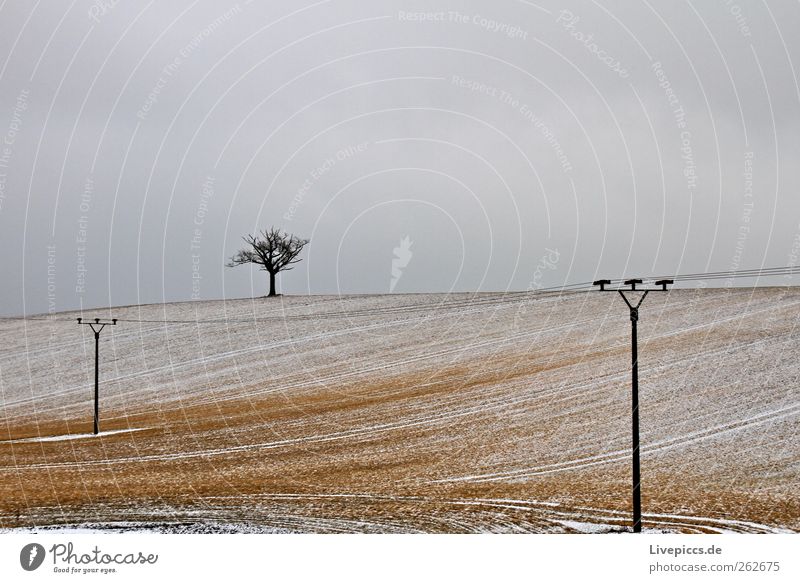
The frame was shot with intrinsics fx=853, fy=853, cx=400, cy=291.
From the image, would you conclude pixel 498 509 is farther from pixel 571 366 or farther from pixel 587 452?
pixel 571 366

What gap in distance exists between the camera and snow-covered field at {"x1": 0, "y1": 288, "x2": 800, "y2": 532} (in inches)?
1006

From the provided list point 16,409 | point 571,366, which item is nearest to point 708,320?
point 571,366

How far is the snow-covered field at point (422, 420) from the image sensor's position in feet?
83.9

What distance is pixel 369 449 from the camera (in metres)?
36.2
